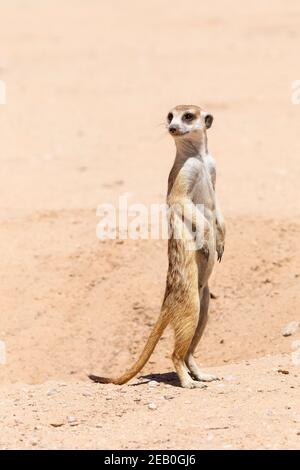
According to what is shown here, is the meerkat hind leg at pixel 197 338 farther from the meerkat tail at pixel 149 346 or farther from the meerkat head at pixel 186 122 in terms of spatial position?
the meerkat head at pixel 186 122

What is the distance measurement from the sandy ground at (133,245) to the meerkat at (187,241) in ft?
0.55

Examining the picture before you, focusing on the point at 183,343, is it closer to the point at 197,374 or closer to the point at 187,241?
the point at 197,374

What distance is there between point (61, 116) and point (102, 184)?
3.02m

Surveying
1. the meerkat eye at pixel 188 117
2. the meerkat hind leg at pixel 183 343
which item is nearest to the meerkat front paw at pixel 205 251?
the meerkat hind leg at pixel 183 343

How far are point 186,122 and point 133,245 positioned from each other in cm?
229

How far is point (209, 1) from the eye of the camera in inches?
789

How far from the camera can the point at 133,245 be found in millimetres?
7066

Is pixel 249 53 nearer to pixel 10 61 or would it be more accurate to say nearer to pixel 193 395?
pixel 10 61

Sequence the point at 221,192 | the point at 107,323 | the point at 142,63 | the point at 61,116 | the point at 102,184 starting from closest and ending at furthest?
the point at 107,323
the point at 221,192
the point at 102,184
the point at 61,116
the point at 142,63

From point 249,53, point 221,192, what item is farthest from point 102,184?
point 249,53

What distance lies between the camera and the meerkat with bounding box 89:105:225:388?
15.9 feet

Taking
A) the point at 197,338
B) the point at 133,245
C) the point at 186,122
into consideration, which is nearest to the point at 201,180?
the point at 186,122

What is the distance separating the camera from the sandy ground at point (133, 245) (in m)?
4.39

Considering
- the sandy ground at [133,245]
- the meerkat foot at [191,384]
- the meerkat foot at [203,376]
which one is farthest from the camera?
the meerkat foot at [203,376]
